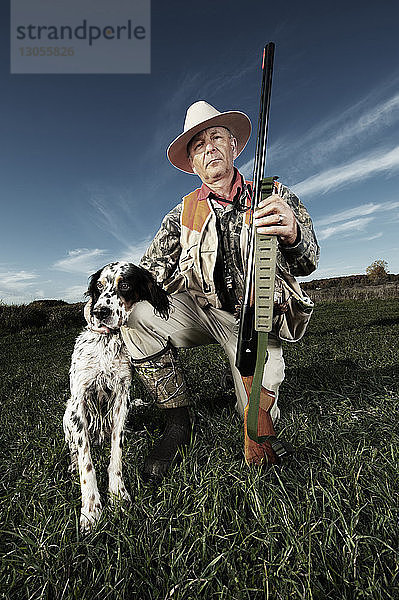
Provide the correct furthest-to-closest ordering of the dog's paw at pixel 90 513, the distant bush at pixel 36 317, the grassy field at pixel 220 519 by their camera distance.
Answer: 1. the distant bush at pixel 36 317
2. the dog's paw at pixel 90 513
3. the grassy field at pixel 220 519

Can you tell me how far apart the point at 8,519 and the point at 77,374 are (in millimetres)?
966

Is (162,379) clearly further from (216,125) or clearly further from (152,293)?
(216,125)

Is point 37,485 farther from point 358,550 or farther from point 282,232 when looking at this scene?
point 282,232

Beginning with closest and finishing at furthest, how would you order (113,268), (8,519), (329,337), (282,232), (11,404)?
(8,519) → (282,232) → (113,268) → (11,404) → (329,337)

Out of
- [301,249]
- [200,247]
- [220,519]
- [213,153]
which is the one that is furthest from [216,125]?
[220,519]

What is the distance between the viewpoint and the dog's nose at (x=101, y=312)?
3.02 meters

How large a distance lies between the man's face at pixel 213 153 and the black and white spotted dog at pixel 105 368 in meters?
1.16

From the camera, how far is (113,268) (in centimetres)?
317

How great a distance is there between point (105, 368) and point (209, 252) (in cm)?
132

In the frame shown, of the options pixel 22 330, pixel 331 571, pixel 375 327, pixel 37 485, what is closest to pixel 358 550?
pixel 331 571

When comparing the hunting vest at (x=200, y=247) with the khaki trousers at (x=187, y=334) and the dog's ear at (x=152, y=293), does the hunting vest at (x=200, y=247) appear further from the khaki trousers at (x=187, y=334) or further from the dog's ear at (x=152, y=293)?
the dog's ear at (x=152, y=293)

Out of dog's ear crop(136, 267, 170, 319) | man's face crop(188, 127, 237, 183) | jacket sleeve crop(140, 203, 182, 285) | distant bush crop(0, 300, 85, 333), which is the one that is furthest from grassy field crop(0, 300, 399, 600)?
distant bush crop(0, 300, 85, 333)

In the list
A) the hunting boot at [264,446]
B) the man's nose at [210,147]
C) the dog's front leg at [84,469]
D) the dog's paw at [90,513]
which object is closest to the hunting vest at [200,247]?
the man's nose at [210,147]

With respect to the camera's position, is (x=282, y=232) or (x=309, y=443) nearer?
(x=282, y=232)
